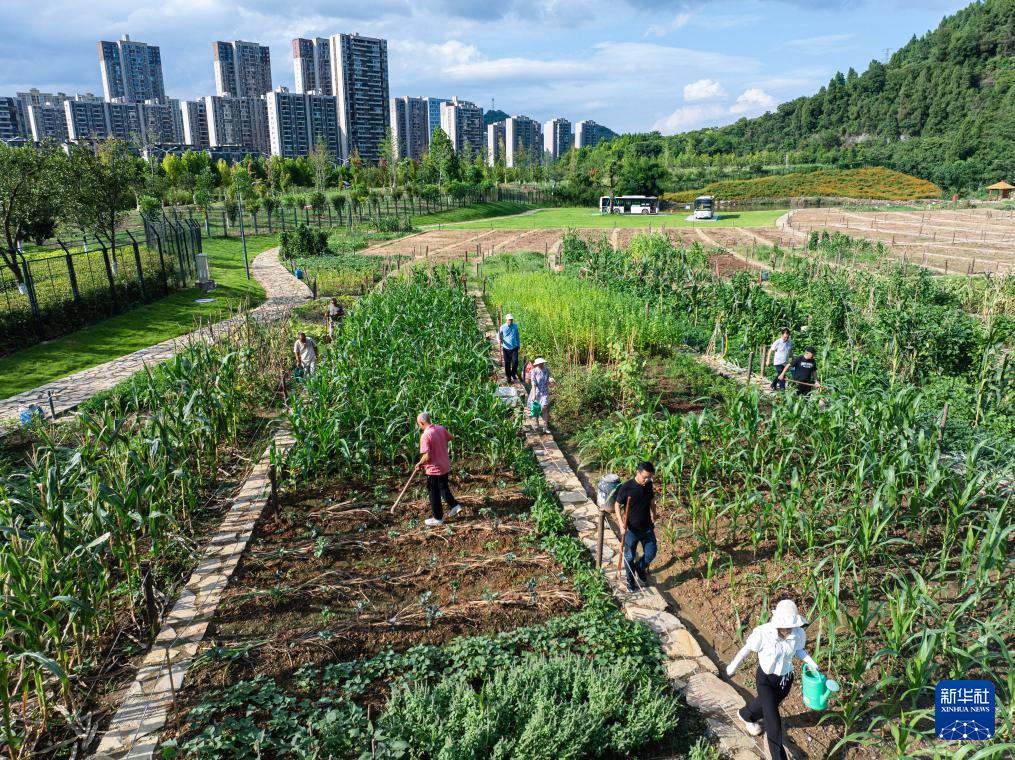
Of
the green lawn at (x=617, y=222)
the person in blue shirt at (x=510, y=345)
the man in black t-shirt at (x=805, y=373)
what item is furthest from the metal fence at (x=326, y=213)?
the man in black t-shirt at (x=805, y=373)

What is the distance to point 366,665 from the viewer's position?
171 inches

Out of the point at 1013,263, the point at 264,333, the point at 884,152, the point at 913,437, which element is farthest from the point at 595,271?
the point at 884,152

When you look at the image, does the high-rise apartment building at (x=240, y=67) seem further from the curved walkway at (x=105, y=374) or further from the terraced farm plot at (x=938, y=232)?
the curved walkway at (x=105, y=374)

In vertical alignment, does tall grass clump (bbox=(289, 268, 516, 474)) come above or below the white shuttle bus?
below

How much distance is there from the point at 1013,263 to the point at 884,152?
6481 centimetres

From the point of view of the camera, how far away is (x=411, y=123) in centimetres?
13975

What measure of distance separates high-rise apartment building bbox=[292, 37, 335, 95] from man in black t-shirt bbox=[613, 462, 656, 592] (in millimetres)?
127891

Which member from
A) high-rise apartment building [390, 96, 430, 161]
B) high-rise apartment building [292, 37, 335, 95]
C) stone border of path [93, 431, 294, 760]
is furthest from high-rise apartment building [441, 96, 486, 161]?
stone border of path [93, 431, 294, 760]

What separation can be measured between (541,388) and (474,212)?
46663 millimetres

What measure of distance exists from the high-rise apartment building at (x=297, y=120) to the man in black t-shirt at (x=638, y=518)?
103002 millimetres

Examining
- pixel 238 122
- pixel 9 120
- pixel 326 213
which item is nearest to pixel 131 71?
pixel 9 120

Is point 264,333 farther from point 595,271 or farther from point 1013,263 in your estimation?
point 1013,263

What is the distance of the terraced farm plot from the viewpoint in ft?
78.3

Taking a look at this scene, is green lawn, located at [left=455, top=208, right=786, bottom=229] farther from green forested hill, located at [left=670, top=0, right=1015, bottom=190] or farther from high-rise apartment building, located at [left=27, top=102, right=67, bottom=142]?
Result: high-rise apartment building, located at [left=27, top=102, right=67, bottom=142]
